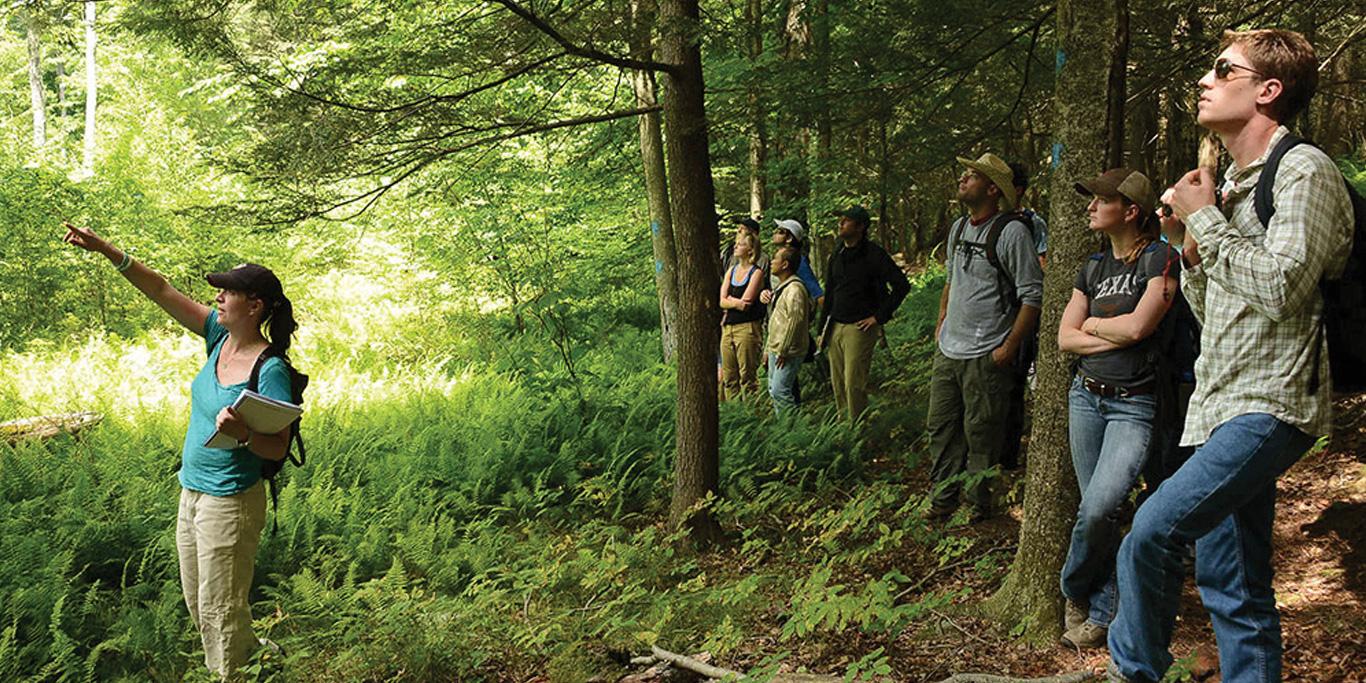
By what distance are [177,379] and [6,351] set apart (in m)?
3.99

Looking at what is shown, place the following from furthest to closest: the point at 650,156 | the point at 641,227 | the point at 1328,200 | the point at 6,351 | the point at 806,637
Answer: the point at 641,227
the point at 6,351
the point at 650,156
the point at 806,637
the point at 1328,200

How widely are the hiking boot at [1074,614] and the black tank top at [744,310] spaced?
5.70 m

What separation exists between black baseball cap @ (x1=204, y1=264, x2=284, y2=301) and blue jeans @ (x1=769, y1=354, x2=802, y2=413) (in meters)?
5.12

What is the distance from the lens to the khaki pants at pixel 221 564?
435 cm

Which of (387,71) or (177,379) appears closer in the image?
(387,71)

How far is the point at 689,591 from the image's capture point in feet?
17.0

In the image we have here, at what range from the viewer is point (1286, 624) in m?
3.75

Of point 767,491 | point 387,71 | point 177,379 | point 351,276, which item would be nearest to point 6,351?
point 177,379

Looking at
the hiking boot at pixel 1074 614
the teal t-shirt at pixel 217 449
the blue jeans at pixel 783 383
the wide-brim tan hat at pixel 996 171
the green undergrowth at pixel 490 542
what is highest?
the wide-brim tan hat at pixel 996 171

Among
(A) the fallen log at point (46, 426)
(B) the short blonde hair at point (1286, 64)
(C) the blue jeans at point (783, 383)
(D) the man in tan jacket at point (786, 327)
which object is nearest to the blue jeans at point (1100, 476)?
(B) the short blonde hair at point (1286, 64)

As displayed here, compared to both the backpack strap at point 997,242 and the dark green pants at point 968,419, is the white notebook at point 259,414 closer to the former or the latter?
the dark green pants at point 968,419

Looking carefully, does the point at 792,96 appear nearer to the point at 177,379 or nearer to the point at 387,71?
the point at 387,71

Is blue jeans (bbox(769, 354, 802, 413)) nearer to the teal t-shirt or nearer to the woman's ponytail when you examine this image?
the woman's ponytail

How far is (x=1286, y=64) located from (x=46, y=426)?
9.80 metres
